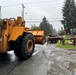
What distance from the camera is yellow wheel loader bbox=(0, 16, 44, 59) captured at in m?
9.66

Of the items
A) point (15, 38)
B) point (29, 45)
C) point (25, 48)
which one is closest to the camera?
point (15, 38)

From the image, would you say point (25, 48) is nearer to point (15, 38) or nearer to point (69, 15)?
point (15, 38)

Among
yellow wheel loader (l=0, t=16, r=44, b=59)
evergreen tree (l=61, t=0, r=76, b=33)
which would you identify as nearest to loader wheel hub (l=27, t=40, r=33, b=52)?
yellow wheel loader (l=0, t=16, r=44, b=59)

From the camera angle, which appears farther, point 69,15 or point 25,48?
point 69,15

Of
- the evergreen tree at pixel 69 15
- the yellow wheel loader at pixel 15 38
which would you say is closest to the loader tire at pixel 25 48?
the yellow wheel loader at pixel 15 38

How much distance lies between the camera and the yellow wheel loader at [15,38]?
9.66 m

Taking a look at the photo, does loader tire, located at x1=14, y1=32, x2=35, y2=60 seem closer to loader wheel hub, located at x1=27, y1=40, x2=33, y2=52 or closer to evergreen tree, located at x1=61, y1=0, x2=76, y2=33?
loader wheel hub, located at x1=27, y1=40, x2=33, y2=52

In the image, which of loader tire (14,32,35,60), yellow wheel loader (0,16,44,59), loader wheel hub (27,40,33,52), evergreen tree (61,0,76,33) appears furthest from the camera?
evergreen tree (61,0,76,33)

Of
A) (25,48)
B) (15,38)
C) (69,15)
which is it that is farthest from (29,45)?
(69,15)

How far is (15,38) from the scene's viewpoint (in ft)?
32.8

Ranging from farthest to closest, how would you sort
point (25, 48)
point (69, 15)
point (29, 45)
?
1. point (69, 15)
2. point (29, 45)
3. point (25, 48)

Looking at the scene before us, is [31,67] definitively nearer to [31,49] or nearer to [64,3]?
[31,49]

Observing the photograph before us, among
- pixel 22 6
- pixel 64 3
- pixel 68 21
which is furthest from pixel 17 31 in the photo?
pixel 64 3

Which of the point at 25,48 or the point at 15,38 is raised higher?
the point at 15,38
